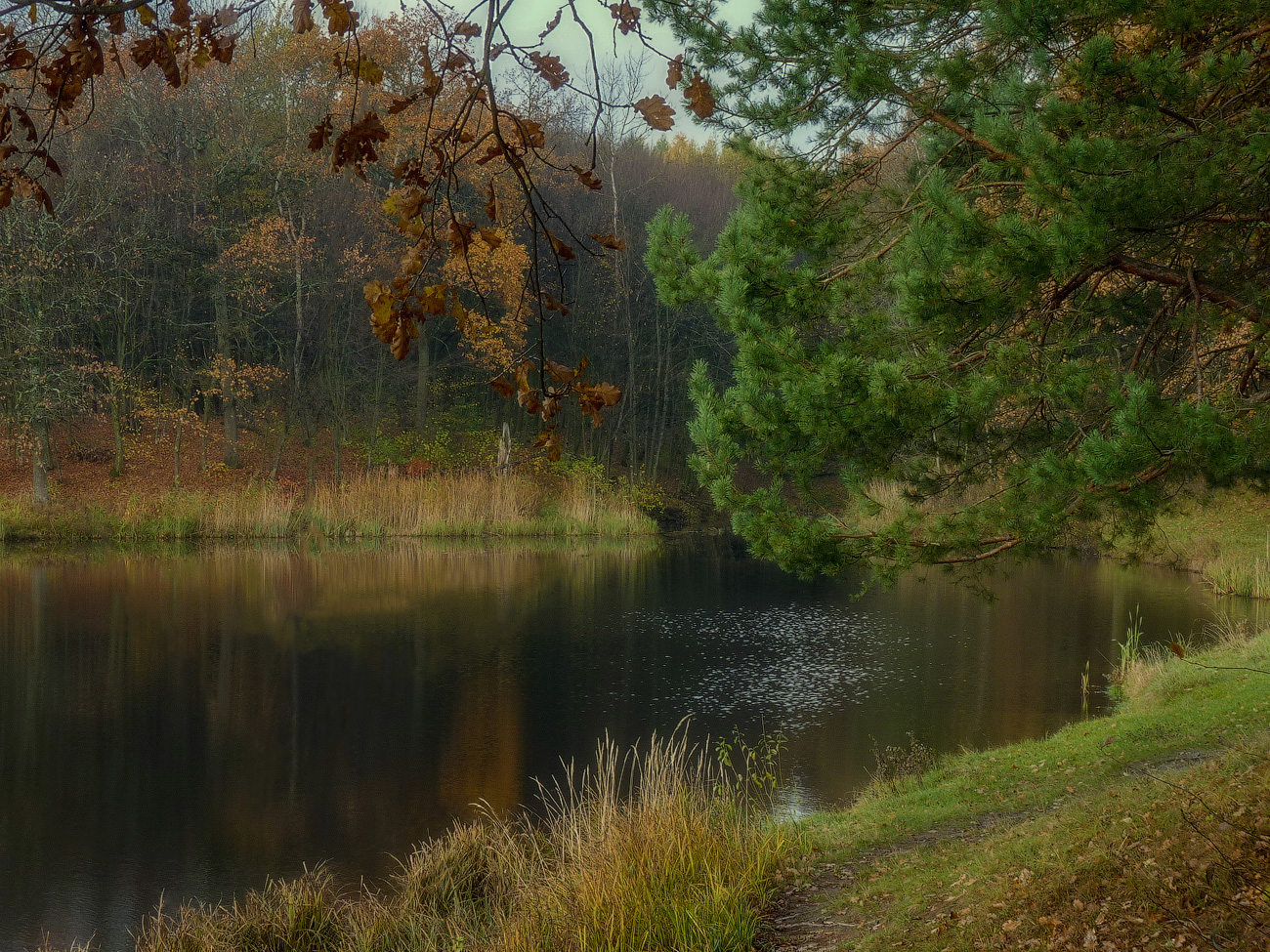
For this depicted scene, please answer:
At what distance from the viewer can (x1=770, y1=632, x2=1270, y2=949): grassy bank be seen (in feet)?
11.8

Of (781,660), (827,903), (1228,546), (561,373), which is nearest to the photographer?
(561,373)

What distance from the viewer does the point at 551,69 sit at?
8.20ft

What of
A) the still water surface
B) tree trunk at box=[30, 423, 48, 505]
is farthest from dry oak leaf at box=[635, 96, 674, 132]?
tree trunk at box=[30, 423, 48, 505]

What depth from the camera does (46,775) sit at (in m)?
8.85

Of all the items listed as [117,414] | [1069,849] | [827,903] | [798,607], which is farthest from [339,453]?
[1069,849]

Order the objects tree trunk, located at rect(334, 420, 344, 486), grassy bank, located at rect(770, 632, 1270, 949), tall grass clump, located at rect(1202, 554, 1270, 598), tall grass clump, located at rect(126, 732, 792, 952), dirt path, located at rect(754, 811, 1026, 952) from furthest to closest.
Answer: tree trunk, located at rect(334, 420, 344, 486), tall grass clump, located at rect(1202, 554, 1270, 598), tall grass clump, located at rect(126, 732, 792, 952), dirt path, located at rect(754, 811, 1026, 952), grassy bank, located at rect(770, 632, 1270, 949)

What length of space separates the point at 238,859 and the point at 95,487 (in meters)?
18.6

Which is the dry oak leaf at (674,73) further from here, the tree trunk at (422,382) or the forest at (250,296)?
the tree trunk at (422,382)

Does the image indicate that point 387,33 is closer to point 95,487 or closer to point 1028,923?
point 95,487

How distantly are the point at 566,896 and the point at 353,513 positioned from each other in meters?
19.0

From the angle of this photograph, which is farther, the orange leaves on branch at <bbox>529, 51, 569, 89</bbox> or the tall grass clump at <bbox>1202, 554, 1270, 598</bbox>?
the tall grass clump at <bbox>1202, 554, 1270, 598</bbox>

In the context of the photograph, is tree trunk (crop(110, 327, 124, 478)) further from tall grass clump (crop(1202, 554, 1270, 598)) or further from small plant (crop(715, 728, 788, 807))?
tall grass clump (crop(1202, 554, 1270, 598))

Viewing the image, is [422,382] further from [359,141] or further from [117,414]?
[359,141]

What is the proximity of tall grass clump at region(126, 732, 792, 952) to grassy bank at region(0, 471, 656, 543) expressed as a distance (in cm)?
1659
